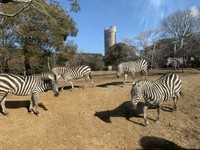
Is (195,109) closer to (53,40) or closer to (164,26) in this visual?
(53,40)

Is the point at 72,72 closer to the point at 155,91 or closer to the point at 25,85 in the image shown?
the point at 25,85

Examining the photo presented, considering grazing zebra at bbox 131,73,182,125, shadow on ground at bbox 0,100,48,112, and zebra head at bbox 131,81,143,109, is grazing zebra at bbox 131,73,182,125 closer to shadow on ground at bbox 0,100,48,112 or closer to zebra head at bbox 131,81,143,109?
zebra head at bbox 131,81,143,109

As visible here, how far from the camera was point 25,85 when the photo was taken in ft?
33.2

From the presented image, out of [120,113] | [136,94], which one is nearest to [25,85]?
[136,94]

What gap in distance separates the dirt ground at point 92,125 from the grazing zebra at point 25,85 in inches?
27.9

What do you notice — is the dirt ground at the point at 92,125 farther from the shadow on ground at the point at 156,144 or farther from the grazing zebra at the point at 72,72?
the grazing zebra at the point at 72,72

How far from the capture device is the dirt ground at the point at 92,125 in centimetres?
895

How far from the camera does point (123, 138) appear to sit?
977 cm

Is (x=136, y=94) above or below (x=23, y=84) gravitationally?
below

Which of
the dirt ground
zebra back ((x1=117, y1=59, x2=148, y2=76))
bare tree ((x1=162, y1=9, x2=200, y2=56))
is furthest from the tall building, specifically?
the dirt ground

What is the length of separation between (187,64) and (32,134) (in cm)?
3812

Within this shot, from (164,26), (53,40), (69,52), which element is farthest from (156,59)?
(53,40)

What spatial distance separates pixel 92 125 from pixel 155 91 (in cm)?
286

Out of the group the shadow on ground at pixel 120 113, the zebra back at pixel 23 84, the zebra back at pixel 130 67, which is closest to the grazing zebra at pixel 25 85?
the zebra back at pixel 23 84
